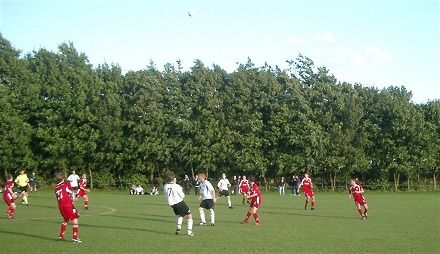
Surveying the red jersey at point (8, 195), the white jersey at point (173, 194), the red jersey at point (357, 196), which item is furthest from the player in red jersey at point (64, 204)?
the red jersey at point (357, 196)

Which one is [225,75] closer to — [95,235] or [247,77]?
[247,77]

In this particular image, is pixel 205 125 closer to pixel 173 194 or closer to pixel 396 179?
pixel 396 179

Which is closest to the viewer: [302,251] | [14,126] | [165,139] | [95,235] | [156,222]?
[302,251]

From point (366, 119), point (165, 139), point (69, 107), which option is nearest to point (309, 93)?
point (366, 119)

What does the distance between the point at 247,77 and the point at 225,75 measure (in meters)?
2.78

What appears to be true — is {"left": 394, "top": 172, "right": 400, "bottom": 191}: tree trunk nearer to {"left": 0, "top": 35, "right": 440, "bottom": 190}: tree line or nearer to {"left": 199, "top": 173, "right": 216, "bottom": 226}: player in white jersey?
{"left": 0, "top": 35, "right": 440, "bottom": 190}: tree line

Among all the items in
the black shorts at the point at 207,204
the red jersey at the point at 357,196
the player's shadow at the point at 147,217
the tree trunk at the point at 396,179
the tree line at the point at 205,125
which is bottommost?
the player's shadow at the point at 147,217

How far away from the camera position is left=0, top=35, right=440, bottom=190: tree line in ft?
189

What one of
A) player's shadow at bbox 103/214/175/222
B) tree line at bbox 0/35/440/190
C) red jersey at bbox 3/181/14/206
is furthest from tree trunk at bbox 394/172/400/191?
red jersey at bbox 3/181/14/206

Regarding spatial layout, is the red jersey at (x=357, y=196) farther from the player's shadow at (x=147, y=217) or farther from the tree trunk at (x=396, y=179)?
the tree trunk at (x=396, y=179)

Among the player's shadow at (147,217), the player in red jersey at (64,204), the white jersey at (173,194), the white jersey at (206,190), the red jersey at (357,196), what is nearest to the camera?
the player in red jersey at (64,204)

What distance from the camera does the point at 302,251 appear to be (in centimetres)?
1347

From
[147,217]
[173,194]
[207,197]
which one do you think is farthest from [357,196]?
[173,194]

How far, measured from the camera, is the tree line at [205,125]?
2263 inches
